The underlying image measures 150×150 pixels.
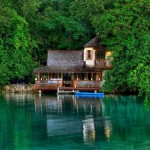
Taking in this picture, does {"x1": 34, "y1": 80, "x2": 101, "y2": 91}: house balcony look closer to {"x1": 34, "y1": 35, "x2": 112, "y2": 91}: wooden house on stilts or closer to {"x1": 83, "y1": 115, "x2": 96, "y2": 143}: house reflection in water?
{"x1": 34, "y1": 35, "x2": 112, "y2": 91}: wooden house on stilts

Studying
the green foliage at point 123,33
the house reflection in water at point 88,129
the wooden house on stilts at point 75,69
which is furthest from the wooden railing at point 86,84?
the house reflection in water at point 88,129

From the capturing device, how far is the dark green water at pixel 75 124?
26.6m

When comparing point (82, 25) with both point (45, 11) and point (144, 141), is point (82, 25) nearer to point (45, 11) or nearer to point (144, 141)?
point (45, 11)

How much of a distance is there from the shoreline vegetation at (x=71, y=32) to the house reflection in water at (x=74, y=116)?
23.4 ft

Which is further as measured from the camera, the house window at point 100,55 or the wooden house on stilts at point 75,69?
the house window at point 100,55

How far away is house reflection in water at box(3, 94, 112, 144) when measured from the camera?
1188 inches

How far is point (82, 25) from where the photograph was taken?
67.2 metres

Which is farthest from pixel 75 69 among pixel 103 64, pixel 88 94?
pixel 88 94

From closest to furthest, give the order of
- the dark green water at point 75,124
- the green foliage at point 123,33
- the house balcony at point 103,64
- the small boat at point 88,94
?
1. the dark green water at point 75,124
2. the small boat at point 88,94
3. the green foliage at point 123,33
4. the house balcony at point 103,64

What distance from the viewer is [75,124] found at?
3369cm

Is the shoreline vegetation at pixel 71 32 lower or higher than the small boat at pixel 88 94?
higher

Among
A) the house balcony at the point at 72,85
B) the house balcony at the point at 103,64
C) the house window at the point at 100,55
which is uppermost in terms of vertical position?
the house window at the point at 100,55

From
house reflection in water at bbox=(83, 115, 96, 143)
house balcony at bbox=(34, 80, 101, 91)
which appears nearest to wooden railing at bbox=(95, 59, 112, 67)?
house balcony at bbox=(34, 80, 101, 91)

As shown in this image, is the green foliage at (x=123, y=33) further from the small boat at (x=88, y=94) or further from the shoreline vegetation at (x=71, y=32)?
the small boat at (x=88, y=94)
